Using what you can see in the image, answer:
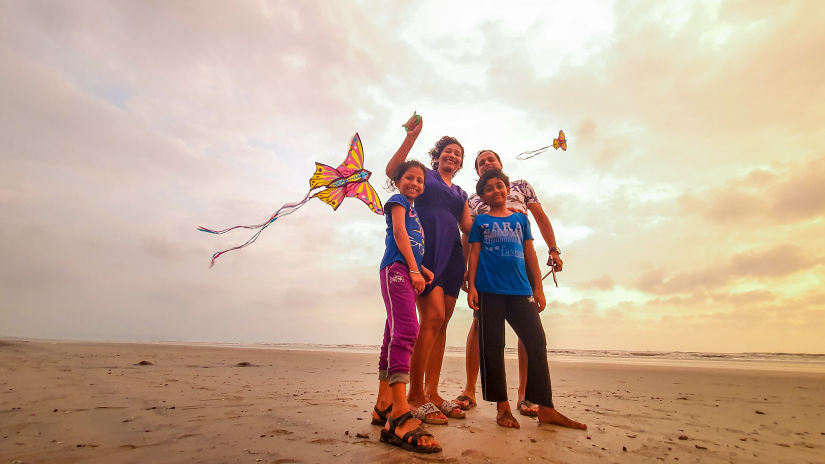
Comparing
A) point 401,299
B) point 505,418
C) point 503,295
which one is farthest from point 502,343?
point 401,299

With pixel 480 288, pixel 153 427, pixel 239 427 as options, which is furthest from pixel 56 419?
pixel 480 288

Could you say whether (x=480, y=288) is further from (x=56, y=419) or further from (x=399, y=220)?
(x=56, y=419)

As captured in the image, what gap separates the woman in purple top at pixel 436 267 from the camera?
287 cm

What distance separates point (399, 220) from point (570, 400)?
111 inches

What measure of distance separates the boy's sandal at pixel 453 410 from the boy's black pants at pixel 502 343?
0.23 metres

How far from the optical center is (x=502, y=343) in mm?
2924

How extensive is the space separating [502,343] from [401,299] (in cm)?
100

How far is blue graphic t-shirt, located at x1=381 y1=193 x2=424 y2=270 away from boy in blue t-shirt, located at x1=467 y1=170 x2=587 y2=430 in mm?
633

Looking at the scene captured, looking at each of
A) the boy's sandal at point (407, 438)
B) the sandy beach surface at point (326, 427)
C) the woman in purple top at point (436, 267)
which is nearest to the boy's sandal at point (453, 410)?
the woman in purple top at point (436, 267)

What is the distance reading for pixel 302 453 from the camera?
72.4 inches

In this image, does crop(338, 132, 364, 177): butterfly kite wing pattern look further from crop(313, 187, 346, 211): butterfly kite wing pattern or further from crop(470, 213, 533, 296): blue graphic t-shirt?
crop(470, 213, 533, 296): blue graphic t-shirt

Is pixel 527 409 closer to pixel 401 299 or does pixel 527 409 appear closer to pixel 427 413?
pixel 427 413

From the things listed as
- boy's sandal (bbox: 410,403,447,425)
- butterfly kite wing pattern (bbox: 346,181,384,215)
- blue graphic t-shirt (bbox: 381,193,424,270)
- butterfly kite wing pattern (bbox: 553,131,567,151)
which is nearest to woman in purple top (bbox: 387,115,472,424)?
boy's sandal (bbox: 410,403,447,425)

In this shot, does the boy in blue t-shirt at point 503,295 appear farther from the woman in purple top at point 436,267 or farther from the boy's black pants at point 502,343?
the woman in purple top at point 436,267
